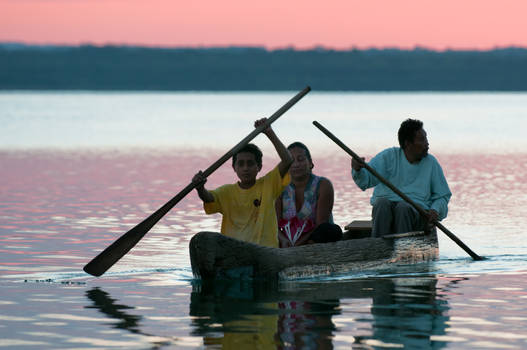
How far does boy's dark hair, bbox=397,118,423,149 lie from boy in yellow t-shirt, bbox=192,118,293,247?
5.58 feet

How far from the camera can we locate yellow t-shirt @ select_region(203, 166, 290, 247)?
32.4 ft

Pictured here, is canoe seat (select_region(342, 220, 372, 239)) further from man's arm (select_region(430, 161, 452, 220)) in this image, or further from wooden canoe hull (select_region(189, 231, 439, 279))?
man's arm (select_region(430, 161, 452, 220))

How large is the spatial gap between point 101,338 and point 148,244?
5076 millimetres

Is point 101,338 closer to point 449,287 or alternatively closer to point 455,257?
point 449,287

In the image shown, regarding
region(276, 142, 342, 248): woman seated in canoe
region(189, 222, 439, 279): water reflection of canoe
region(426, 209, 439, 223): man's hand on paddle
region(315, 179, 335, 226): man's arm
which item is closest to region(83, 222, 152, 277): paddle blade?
region(189, 222, 439, 279): water reflection of canoe

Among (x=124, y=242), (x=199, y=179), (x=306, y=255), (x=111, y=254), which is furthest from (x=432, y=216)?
(x=111, y=254)

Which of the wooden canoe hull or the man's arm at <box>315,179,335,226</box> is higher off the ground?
the man's arm at <box>315,179,335,226</box>

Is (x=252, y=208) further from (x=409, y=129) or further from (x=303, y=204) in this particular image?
(x=409, y=129)

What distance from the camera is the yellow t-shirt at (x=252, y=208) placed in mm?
9891

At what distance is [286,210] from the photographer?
11.0m

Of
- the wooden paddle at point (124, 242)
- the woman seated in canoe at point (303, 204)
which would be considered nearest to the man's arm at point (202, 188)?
the wooden paddle at point (124, 242)

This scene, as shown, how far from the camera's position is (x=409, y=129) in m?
11.1

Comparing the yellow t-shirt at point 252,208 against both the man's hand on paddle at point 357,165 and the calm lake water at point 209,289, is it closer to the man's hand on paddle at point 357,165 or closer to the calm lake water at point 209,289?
the calm lake water at point 209,289

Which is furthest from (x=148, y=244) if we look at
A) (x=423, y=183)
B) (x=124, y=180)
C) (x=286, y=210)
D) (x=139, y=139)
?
(x=139, y=139)
